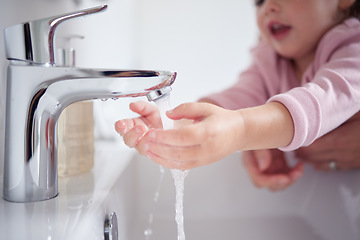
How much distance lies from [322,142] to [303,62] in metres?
0.18

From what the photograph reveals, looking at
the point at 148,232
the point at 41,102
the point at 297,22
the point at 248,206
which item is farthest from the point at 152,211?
the point at 297,22

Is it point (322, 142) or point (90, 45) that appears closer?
point (322, 142)

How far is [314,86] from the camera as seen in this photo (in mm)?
420

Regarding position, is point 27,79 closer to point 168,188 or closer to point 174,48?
point 168,188

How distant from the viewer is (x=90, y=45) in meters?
0.73

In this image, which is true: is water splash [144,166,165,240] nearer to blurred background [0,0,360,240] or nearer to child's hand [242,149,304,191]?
blurred background [0,0,360,240]

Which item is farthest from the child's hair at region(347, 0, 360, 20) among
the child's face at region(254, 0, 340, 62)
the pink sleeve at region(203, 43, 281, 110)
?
the pink sleeve at region(203, 43, 281, 110)

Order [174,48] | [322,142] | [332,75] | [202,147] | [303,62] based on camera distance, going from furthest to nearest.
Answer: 1. [174,48]
2. [303,62]
3. [322,142]
4. [332,75]
5. [202,147]

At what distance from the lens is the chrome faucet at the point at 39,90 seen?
1.06 ft

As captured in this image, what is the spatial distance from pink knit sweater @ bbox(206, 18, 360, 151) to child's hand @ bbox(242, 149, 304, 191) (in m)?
0.10

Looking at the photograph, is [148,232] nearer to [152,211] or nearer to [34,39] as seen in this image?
[152,211]

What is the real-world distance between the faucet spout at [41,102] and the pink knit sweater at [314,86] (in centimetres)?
16

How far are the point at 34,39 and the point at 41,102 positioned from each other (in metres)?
0.06

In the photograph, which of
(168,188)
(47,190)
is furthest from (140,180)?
(47,190)
